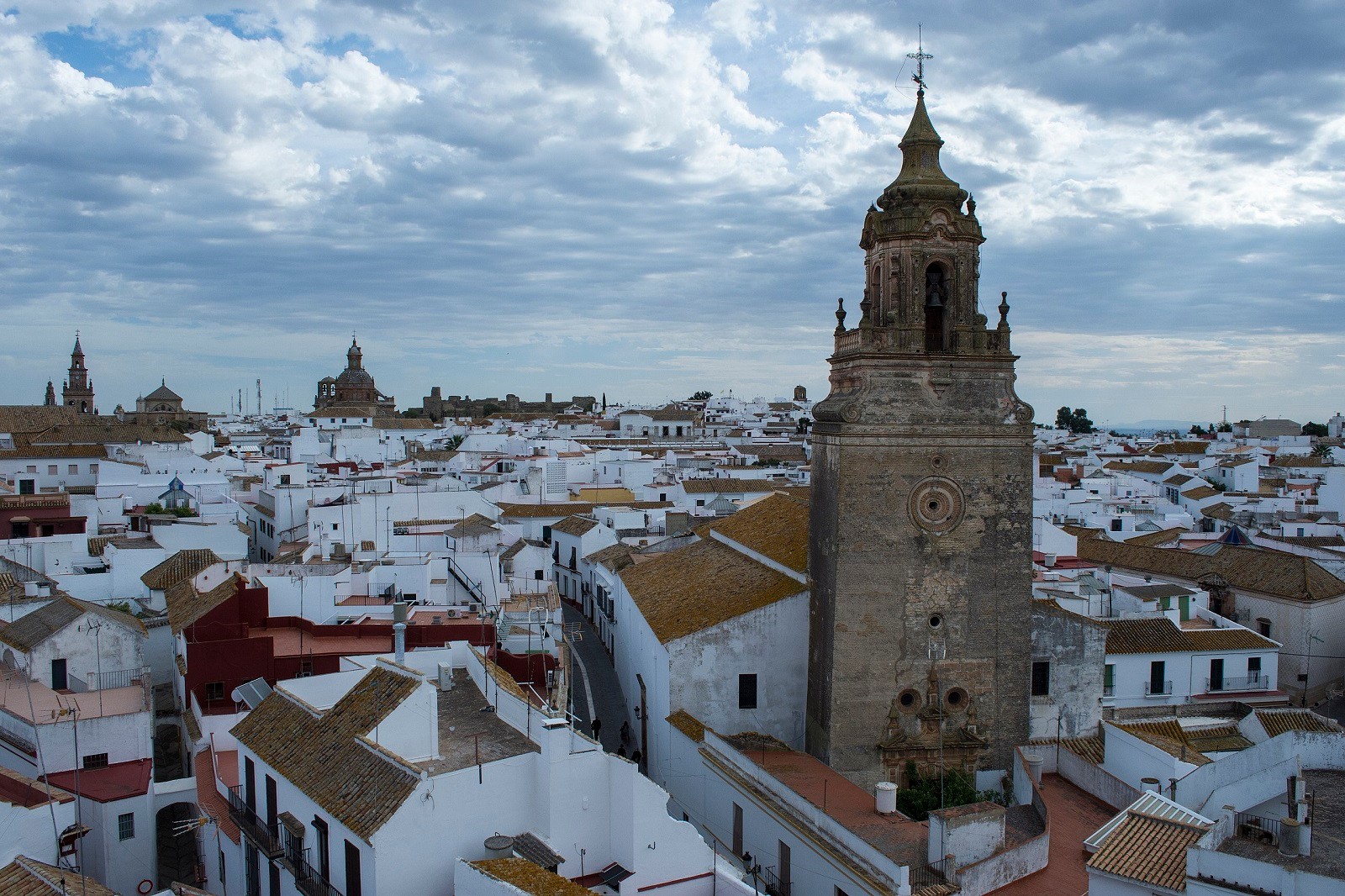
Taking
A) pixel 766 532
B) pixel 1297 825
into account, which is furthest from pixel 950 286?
pixel 1297 825

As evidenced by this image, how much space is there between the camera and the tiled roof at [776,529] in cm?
2397

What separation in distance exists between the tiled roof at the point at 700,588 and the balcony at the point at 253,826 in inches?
337

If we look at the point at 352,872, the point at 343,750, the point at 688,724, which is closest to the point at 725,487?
the point at 688,724

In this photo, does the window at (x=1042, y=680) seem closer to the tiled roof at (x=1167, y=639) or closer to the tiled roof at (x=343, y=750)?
the tiled roof at (x=1167, y=639)

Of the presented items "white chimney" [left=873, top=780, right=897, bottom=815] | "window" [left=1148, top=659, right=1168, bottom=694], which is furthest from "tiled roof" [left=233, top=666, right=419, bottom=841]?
"window" [left=1148, top=659, right=1168, bottom=694]

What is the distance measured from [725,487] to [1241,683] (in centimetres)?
2389

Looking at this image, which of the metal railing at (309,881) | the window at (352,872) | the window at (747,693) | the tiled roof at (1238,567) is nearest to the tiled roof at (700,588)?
the window at (747,693)

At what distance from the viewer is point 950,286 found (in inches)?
832

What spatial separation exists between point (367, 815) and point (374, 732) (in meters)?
1.63

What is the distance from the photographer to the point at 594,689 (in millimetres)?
30297

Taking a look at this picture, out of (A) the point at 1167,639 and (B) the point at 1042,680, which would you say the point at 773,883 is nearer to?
(B) the point at 1042,680

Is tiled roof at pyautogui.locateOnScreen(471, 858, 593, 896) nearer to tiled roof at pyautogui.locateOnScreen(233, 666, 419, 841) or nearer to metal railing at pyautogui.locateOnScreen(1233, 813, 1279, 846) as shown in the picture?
tiled roof at pyautogui.locateOnScreen(233, 666, 419, 841)

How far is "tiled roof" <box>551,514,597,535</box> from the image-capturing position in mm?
41438

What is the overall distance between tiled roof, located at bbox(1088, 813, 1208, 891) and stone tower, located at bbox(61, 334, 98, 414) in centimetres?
10164
